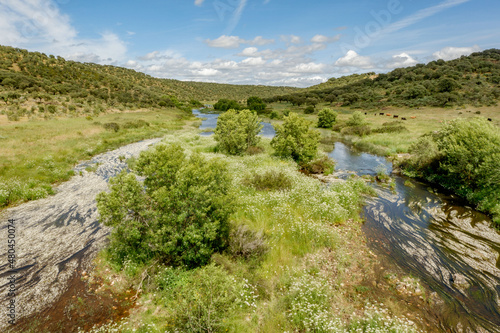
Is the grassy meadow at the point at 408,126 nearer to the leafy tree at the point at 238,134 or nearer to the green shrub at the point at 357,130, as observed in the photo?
the green shrub at the point at 357,130

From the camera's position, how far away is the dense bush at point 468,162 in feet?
58.5

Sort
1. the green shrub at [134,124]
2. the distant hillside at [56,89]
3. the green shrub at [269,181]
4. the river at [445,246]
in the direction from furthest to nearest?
1. the distant hillside at [56,89]
2. the green shrub at [134,124]
3. the green shrub at [269,181]
4. the river at [445,246]

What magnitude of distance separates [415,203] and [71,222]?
2647cm

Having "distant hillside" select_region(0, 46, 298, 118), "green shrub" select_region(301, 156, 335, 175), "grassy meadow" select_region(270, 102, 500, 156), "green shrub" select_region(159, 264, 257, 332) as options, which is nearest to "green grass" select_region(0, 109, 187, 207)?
"distant hillside" select_region(0, 46, 298, 118)

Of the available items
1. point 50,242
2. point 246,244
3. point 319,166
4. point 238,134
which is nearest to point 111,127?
point 238,134

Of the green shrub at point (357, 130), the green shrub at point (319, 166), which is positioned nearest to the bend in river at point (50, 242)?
the green shrub at point (319, 166)

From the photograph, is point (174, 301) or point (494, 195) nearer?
point (174, 301)

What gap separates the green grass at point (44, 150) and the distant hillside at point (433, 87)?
81.2m

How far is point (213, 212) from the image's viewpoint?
11117 mm

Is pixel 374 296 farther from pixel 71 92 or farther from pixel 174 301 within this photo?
pixel 71 92

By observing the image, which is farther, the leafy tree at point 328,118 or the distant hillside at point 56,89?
the leafy tree at point 328,118

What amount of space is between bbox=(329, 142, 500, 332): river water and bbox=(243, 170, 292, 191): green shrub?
22.4ft

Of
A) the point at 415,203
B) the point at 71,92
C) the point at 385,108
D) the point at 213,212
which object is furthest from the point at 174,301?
the point at 385,108

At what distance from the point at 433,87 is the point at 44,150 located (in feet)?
355
